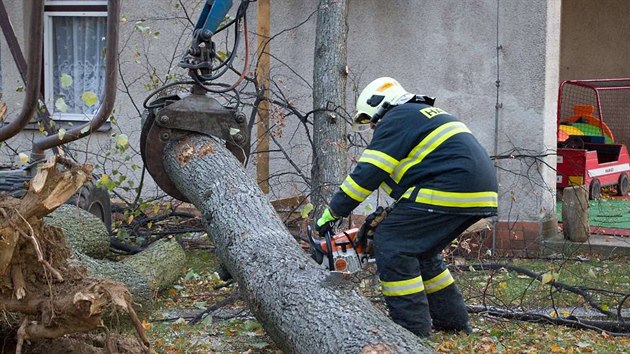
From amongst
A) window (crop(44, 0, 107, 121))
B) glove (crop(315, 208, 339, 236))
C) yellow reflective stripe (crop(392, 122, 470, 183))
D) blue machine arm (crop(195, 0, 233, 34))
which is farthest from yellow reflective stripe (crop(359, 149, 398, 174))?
window (crop(44, 0, 107, 121))

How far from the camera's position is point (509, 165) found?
9.23 metres

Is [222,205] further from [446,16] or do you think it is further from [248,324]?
[446,16]

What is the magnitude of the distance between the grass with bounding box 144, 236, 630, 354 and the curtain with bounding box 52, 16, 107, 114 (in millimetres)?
3781

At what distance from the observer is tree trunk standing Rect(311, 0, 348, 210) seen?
25.1 ft

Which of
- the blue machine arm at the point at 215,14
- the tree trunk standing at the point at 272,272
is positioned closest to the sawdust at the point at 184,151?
the tree trunk standing at the point at 272,272

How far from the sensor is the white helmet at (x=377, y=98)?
18.8 ft

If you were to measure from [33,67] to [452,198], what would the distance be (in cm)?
291

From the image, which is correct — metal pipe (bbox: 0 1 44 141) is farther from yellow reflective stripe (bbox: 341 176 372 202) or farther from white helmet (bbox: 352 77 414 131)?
white helmet (bbox: 352 77 414 131)

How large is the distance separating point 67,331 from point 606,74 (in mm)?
12720

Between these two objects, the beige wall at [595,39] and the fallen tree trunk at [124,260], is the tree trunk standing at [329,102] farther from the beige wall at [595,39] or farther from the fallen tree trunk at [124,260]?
the beige wall at [595,39]

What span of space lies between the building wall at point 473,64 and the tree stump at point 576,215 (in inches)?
8.9

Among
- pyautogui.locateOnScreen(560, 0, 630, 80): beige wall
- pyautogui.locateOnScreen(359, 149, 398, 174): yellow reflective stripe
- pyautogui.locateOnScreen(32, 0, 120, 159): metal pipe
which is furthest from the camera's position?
pyautogui.locateOnScreen(560, 0, 630, 80): beige wall

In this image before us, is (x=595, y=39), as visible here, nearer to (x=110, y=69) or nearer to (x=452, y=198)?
(x=452, y=198)

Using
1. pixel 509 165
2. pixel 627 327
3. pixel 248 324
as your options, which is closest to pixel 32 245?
pixel 248 324
